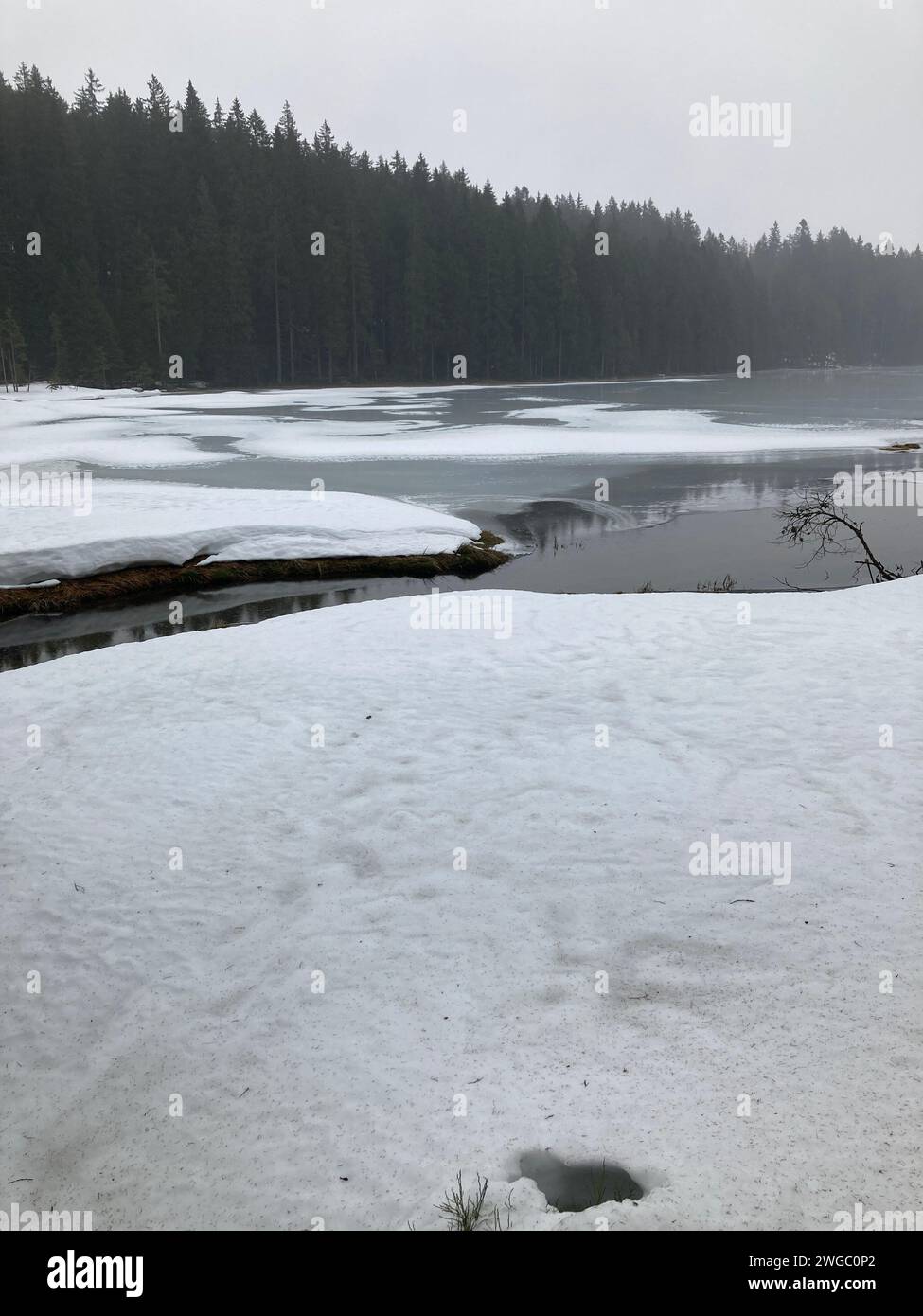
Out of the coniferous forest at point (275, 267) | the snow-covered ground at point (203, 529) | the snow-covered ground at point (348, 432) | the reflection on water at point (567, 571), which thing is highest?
the coniferous forest at point (275, 267)

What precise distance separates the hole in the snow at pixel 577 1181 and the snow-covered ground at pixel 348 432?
27.4m

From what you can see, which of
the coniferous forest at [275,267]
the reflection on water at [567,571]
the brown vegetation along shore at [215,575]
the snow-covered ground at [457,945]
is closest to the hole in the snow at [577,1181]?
the snow-covered ground at [457,945]

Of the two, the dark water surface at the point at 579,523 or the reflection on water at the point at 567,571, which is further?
the dark water surface at the point at 579,523

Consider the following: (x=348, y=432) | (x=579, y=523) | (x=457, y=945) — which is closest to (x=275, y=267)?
(x=348, y=432)

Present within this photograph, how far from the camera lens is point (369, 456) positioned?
3097cm

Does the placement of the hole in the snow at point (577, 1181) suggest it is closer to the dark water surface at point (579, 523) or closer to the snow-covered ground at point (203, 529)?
the dark water surface at point (579, 523)

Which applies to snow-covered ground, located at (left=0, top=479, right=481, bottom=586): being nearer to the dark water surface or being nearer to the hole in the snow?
the dark water surface

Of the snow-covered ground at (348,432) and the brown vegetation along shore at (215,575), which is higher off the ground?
the snow-covered ground at (348,432)

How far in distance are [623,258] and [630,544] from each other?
96525 millimetres

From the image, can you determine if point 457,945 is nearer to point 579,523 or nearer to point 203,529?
point 203,529

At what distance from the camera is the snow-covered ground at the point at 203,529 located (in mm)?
15523

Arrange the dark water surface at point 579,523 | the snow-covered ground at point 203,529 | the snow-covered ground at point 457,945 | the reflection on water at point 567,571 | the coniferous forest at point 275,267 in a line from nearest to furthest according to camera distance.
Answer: the snow-covered ground at point 457,945, the reflection on water at point 567,571, the dark water surface at point 579,523, the snow-covered ground at point 203,529, the coniferous forest at point 275,267

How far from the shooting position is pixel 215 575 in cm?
1573
